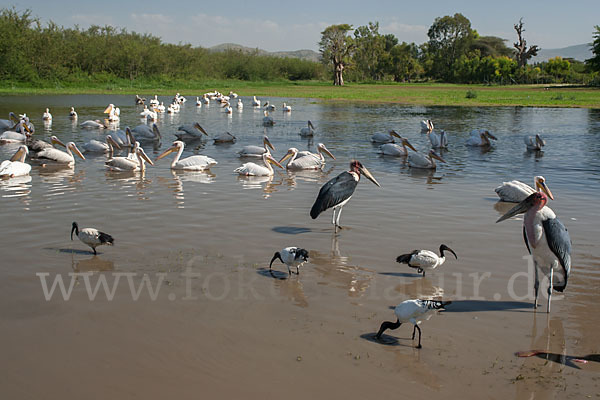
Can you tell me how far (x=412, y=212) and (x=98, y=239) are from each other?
4.87m

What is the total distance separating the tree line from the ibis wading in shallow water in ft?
171

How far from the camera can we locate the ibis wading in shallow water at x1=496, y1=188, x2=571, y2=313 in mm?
5367

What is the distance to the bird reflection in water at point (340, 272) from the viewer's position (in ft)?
19.6

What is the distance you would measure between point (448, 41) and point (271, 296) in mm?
96369

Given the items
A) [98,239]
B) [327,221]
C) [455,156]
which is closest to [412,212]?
[327,221]

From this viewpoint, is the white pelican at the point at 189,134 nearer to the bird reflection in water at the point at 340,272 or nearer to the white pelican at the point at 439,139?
the white pelican at the point at 439,139

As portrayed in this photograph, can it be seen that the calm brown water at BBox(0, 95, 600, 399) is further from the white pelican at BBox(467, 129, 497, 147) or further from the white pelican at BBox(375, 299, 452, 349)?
the white pelican at BBox(467, 129, 497, 147)

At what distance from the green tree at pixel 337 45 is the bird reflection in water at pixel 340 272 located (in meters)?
64.8

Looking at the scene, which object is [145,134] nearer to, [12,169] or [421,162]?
[12,169]

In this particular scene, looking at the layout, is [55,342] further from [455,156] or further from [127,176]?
[455,156]

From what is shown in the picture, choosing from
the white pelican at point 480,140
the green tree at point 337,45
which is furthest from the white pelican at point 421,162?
the green tree at point 337,45

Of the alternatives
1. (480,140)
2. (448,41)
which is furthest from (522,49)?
(480,140)

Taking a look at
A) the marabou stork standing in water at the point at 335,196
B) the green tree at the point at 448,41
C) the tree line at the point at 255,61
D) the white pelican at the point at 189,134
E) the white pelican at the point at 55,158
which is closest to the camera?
the marabou stork standing in water at the point at 335,196

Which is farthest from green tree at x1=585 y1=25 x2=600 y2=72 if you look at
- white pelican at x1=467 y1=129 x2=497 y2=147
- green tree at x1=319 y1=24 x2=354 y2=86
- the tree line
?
white pelican at x1=467 y1=129 x2=497 y2=147
